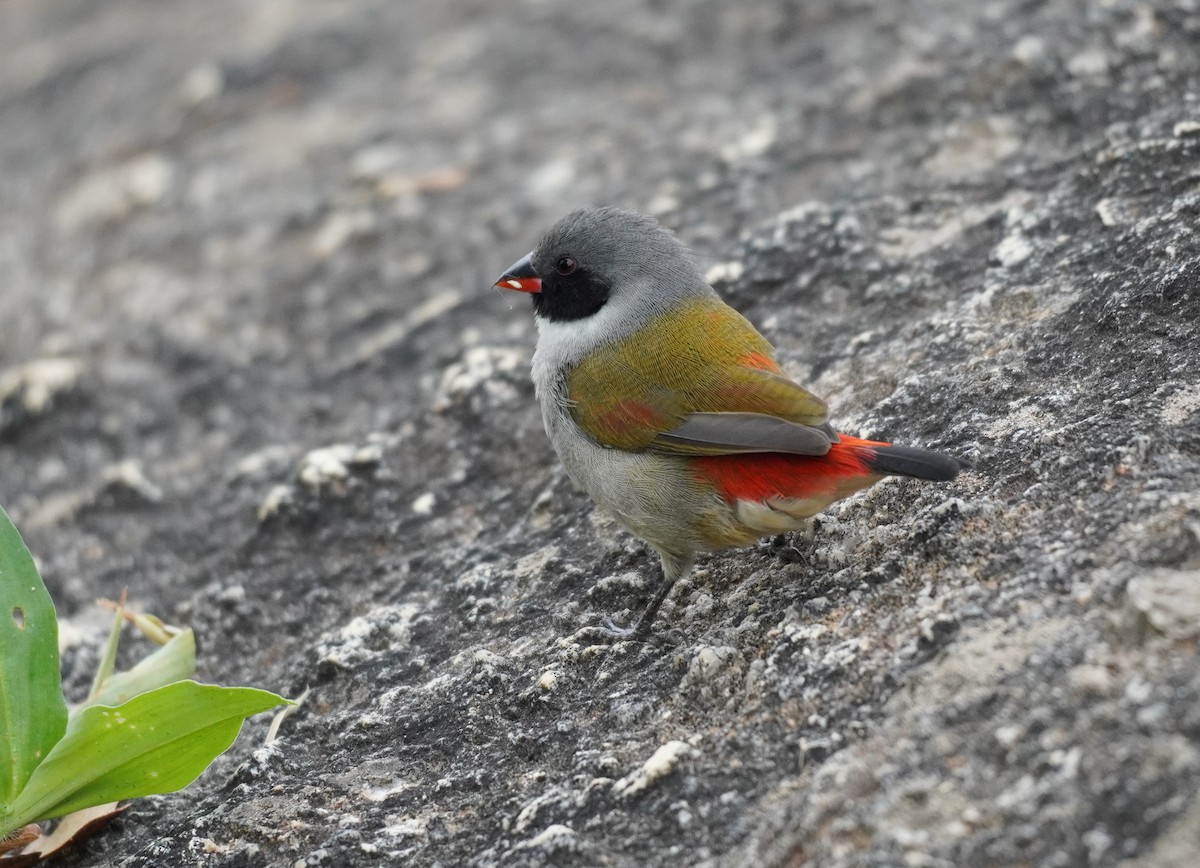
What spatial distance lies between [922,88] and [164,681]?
152 inches

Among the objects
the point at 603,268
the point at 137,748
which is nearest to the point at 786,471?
the point at 603,268

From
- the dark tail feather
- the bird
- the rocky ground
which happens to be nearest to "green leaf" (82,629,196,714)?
the rocky ground

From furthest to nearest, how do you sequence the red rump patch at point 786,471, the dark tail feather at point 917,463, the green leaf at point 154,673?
the green leaf at point 154,673 → the red rump patch at point 786,471 → the dark tail feather at point 917,463

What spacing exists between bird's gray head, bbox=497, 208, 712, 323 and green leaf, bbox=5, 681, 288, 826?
1.69 meters

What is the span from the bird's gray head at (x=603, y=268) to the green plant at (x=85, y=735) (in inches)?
67.0

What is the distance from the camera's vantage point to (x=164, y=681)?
346cm

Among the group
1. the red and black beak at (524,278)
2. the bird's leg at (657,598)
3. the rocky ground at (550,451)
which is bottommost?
the bird's leg at (657,598)

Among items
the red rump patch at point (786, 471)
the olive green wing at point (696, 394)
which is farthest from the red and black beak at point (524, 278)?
the red rump patch at point (786, 471)

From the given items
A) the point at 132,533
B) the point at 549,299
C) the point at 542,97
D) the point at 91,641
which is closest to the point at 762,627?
the point at 549,299

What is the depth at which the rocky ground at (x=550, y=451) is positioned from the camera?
2467 millimetres

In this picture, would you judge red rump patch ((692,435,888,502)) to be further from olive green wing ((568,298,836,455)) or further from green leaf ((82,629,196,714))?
green leaf ((82,629,196,714))

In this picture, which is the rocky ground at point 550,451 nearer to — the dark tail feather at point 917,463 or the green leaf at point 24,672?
the dark tail feather at point 917,463

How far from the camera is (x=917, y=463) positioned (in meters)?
2.83

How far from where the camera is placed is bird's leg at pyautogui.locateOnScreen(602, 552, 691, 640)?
3.24 meters
